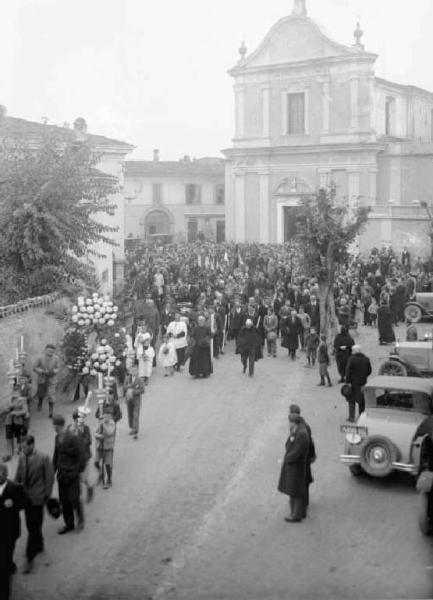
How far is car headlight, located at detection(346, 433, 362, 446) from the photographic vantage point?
11.1 meters

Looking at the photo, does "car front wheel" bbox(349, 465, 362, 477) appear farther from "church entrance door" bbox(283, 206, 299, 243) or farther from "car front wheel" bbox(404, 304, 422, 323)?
"church entrance door" bbox(283, 206, 299, 243)

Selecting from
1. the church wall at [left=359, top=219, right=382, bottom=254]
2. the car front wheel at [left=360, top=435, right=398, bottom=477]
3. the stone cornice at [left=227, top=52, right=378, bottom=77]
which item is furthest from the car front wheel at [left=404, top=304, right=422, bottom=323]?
the stone cornice at [left=227, top=52, right=378, bottom=77]

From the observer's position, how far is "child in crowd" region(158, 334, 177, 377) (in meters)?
18.0

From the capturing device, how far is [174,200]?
58.4m

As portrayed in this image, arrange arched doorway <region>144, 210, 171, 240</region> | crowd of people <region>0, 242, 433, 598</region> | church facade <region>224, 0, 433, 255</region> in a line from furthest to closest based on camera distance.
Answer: arched doorway <region>144, 210, 171, 240</region>, church facade <region>224, 0, 433, 255</region>, crowd of people <region>0, 242, 433, 598</region>

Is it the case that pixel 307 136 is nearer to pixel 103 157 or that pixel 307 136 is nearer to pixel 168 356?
pixel 103 157

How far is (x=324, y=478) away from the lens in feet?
37.6

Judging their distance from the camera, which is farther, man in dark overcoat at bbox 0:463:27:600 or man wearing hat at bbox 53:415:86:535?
man wearing hat at bbox 53:415:86:535

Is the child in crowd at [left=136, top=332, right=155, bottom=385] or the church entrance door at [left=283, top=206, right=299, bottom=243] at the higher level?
the church entrance door at [left=283, top=206, right=299, bottom=243]

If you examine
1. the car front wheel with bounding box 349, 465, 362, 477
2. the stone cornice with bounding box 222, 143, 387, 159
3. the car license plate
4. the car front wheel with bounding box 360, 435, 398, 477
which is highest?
the stone cornice with bounding box 222, 143, 387, 159

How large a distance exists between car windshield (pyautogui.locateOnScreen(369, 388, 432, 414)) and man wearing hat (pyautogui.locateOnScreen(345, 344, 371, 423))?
1.90 m

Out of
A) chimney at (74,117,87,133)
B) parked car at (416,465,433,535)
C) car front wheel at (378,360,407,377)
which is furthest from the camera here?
chimney at (74,117,87,133)

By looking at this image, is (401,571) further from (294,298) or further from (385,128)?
(385,128)

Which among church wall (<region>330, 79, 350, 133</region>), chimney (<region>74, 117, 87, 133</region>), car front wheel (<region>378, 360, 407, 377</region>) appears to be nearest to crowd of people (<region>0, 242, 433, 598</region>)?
car front wheel (<region>378, 360, 407, 377</region>)
